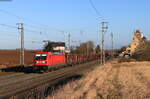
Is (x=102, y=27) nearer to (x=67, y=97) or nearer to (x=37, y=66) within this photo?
(x=37, y=66)

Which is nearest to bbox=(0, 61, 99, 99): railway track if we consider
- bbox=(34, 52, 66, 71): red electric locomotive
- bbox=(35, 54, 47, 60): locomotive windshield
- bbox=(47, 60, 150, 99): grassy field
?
bbox=(47, 60, 150, 99): grassy field

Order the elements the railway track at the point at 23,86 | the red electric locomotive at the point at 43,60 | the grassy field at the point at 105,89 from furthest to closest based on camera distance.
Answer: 1. the red electric locomotive at the point at 43,60
2. the railway track at the point at 23,86
3. the grassy field at the point at 105,89

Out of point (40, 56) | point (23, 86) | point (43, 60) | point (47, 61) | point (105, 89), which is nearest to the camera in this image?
point (105, 89)

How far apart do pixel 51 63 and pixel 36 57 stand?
2604mm

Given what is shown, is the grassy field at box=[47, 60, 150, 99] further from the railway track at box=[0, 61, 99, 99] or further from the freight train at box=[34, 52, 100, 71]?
the freight train at box=[34, 52, 100, 71]

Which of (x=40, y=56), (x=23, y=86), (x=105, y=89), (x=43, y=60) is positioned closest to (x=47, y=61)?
(x=43, y=60)

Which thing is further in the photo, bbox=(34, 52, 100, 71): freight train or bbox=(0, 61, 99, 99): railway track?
bbox=(34, 52, 100, 71): freight train

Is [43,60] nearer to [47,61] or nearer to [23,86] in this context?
[47,61]

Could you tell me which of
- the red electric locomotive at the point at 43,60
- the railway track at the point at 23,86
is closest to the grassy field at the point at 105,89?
the railway track at the point at 23,86

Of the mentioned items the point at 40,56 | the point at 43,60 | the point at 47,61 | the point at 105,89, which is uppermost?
the point at 40,56

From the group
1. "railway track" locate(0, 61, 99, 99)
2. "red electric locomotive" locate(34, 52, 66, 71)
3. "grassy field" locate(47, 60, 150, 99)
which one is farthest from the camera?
"red electric locomotive" locate(34, 52, 66, 71)

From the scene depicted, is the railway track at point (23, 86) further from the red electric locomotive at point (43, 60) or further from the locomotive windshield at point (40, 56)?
the locomotive windshield at point (40, 56)

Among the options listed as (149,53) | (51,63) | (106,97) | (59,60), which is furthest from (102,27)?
(106,97)

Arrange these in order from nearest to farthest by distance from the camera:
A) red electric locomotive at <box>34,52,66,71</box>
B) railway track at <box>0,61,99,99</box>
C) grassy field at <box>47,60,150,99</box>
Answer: grassy field at <box>47,60,150,99</box> < railway track at <box>0,61,99,99</box> < red electric locomotive at <box>34,52,66,71</box>
